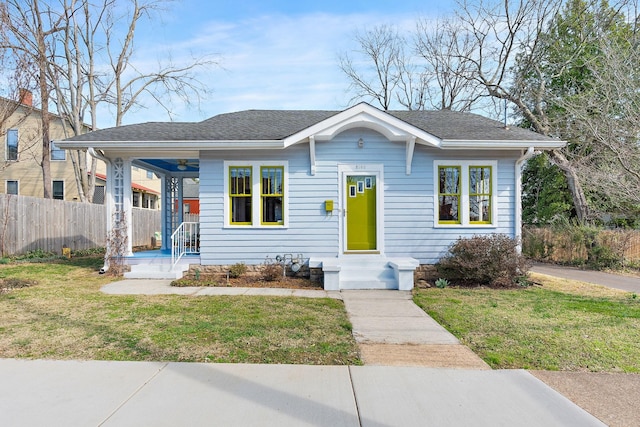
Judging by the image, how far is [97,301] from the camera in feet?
21.6

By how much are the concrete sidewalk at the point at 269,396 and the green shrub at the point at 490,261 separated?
5.16 metres

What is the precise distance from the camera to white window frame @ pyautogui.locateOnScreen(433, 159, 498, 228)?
9.52 meters

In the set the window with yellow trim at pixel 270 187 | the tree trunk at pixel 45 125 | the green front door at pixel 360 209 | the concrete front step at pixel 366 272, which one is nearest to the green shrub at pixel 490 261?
the concrete front step at pixel 366 272

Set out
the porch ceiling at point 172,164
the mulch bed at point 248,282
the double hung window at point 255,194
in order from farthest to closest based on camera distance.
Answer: the porch ceiling at point 172,164 < the double hung window at point 255,194 < the mulch bed at point 248,282

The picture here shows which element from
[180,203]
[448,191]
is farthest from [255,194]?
[448,191]

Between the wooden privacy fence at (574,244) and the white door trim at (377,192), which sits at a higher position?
the white door trim at (377,192)

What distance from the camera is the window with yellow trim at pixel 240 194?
952 centimetres

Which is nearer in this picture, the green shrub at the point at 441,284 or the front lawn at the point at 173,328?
the front lawn at the point at 173,328

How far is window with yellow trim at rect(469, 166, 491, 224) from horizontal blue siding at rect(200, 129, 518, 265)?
0.27 meters

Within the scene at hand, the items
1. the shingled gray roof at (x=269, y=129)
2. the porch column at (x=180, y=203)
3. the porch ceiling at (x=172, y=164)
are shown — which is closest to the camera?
Result: the shingled gray roof at (x=269, y=129)

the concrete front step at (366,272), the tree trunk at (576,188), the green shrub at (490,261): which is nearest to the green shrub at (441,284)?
the green shrub at (490,261)

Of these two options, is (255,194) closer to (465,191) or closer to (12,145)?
(465,191)

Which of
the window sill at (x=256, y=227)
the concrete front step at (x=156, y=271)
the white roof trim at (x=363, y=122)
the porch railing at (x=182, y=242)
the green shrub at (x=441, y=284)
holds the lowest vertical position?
the green shrub at (x=441, y=284)

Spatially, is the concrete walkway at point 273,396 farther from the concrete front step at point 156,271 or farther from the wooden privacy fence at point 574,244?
the wooden privacy fence at point 574,244
